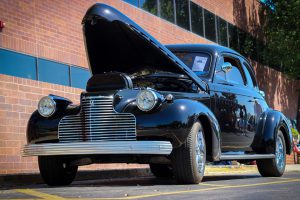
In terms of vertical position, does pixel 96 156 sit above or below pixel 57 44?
below

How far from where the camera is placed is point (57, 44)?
39.6ft

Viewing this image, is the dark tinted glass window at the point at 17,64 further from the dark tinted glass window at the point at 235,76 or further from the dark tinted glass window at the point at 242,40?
the dark tinted glass window at the point at 242,40

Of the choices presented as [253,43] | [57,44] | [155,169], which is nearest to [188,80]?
[155,169]

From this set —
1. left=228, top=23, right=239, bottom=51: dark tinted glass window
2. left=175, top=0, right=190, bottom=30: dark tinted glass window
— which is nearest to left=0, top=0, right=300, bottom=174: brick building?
left=175, top=0, right=190, bottom=30: dark tinted glass window

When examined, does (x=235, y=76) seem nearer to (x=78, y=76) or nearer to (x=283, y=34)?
(x=78, y=76)

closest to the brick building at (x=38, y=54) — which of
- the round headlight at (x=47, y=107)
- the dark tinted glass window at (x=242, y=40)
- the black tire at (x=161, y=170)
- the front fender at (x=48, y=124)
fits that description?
the black tire at (x=161, y=170)

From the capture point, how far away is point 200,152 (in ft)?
21.8

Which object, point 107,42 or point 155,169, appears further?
point 155,169

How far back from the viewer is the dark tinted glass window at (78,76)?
1254cm

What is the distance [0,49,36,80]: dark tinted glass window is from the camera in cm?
1038

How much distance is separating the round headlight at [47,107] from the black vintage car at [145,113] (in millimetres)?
13

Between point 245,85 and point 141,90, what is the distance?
9.78ft

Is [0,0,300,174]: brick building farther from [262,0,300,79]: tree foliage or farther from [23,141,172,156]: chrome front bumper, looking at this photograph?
[262,0,300,79]: tree foliage

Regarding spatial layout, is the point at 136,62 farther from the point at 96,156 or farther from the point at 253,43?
the point at 253,43
